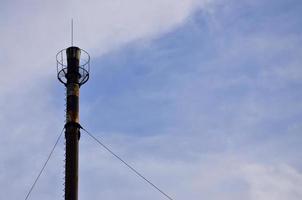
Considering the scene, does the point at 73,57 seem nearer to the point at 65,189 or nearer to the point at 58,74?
the point at 58,74

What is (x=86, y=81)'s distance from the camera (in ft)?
109

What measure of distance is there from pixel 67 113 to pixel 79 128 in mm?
971

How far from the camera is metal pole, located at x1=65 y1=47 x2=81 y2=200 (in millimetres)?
30014

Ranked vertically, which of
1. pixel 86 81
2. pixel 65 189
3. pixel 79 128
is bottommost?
pixel 65 189

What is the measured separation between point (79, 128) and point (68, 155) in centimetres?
167

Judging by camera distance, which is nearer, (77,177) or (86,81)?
(77,177)

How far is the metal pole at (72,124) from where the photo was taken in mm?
30014

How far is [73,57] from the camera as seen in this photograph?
33.4 meters

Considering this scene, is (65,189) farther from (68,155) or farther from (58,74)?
(58,74)

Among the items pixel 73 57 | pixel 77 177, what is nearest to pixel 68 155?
pixel 77 177

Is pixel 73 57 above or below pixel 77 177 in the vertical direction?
above

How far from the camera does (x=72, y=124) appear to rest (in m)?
31.5

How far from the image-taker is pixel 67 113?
31.9 m

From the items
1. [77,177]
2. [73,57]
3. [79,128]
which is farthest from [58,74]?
[77,177]
